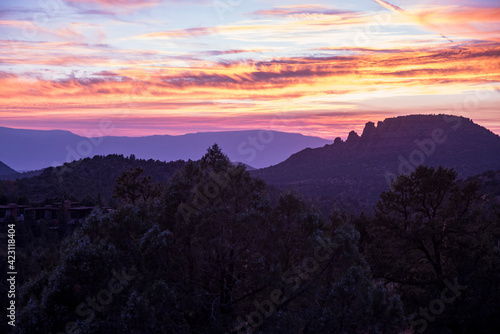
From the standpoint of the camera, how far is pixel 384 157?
140000 mm

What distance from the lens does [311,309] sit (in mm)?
16016

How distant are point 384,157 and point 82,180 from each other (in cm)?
8438

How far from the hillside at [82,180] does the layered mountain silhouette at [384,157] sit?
1251 inches

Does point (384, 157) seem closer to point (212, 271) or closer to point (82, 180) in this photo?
point (82, 180)

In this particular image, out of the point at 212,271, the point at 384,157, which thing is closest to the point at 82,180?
the point at 212,271

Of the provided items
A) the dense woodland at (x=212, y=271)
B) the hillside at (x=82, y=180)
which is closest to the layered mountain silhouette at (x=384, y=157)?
the hillside at (x=82, y=180)

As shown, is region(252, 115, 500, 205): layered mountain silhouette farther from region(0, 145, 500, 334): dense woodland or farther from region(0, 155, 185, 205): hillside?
region(0, 145, 500, 334): dense woodland

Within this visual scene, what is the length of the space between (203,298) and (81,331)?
3736 mm

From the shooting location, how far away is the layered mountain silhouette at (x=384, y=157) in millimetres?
109375

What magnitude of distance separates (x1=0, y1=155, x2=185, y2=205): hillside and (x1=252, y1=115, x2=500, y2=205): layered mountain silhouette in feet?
104

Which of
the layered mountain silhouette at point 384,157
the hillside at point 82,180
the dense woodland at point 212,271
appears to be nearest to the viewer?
the dense woodland at point 212,271

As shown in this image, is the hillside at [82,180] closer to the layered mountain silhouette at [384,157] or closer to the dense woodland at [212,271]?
the layered mountain silhouette at [384,157]

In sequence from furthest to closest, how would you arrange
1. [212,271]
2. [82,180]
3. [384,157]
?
[384,157], [82,180], [212,271]

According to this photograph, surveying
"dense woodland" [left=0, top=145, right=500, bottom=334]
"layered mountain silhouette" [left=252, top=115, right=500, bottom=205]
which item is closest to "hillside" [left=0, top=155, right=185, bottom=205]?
"layered mountain silhouette" [left=252, top=115, right=500, bottom=205]
